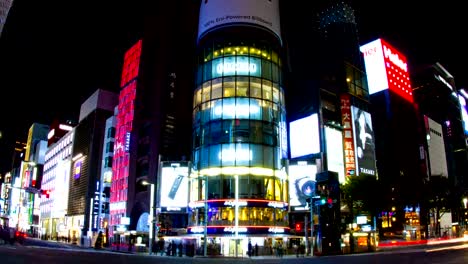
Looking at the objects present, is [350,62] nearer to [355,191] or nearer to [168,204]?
[355,191]

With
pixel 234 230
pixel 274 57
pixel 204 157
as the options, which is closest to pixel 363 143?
pixel 274 57

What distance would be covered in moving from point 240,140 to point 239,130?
1.70 meters

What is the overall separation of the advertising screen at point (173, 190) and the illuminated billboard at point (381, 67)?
6873 centimetres

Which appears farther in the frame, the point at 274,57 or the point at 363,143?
the point at 363,143

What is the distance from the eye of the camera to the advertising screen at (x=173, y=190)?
230 ft

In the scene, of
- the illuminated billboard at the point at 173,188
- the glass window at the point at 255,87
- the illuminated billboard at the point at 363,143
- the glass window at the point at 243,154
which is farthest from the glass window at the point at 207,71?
the illuminated billboard at the point at 363,143

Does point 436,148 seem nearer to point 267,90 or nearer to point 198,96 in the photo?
point 267,90

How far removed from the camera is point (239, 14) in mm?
72750

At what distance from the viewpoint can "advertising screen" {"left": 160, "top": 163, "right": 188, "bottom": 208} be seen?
70.1 meters

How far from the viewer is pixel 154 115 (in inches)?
3403

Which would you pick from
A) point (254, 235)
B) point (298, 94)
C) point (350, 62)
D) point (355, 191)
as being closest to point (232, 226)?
point (254, 235)

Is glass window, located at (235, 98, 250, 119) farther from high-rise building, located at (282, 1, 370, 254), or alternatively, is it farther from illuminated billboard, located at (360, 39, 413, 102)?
illuminated billboard, located at (360, 39, 413, 102)

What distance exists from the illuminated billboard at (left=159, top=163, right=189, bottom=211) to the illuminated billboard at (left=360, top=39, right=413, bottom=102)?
6832cm

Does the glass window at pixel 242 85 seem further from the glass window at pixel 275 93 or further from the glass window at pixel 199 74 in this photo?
the glass window at pixel 199 74
